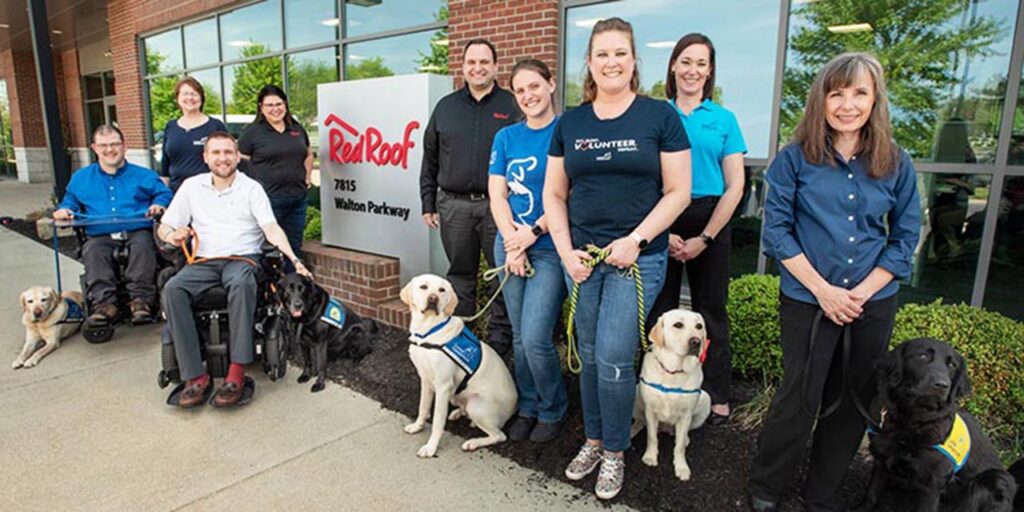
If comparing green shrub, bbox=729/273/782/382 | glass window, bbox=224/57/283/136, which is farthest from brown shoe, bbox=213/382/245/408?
glass window, bbox=224/57/283/136

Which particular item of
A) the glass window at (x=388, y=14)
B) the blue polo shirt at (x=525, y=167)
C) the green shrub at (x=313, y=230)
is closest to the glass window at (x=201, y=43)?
the glass window at (x=388, y=14)

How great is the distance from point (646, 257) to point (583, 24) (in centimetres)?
356

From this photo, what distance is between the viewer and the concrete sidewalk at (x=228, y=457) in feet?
8.48

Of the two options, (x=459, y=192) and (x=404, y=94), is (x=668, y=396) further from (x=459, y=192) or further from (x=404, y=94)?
(x=404, y=94)

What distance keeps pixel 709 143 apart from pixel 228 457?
9.06 ft

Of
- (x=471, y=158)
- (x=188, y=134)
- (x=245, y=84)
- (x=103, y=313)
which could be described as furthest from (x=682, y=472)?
(x=245, y=84)

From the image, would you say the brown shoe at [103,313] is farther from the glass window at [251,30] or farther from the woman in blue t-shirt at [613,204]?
the glass window at [251,30]

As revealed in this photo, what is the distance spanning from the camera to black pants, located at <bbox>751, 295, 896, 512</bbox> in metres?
2.20

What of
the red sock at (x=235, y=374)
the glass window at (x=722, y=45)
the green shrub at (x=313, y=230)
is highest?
the glass window at (x=722, y=45)

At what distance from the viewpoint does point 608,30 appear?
229 centimetres

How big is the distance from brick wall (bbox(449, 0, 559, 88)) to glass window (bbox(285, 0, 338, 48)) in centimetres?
280

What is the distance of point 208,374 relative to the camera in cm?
357

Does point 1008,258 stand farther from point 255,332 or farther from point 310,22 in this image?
point 310,22

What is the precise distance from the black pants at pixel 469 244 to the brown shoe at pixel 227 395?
1.39m
